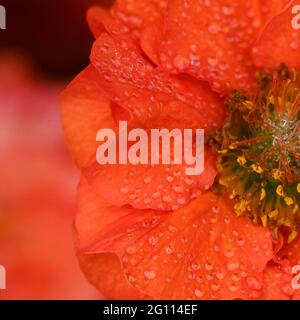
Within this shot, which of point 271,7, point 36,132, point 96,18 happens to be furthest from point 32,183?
point 271,7

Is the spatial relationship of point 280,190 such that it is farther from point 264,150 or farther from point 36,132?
point 36,132

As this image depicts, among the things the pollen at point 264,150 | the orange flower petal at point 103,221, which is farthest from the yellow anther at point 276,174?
the orange flower petal at point 103,221

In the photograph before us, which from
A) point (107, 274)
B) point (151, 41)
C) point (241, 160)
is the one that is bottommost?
point (107, 274)

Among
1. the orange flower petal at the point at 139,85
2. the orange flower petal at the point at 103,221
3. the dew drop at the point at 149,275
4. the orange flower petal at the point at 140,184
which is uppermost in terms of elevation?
the orange flower petal at the point at 139,85

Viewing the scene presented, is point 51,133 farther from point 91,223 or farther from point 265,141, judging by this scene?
point 265,141

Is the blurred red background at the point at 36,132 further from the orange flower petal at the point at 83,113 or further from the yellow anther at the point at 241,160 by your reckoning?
the yellow anther at the point at 241,160

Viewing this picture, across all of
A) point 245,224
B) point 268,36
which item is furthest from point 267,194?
point 268,36
